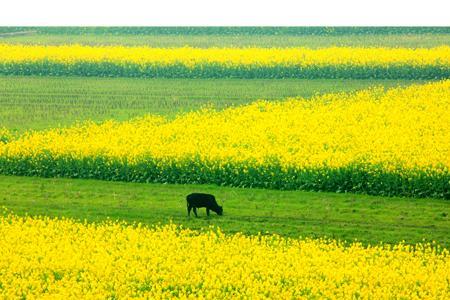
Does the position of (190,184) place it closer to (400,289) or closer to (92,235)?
(92,235)

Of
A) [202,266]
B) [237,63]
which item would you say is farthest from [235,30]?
[202,266]

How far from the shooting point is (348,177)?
24688 millimetres

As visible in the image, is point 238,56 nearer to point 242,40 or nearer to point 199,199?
point 242,40

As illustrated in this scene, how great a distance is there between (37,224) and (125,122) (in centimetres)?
1451

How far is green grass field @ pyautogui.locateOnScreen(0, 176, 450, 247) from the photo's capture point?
68.8 feet

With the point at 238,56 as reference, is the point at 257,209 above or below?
below

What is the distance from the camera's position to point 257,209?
23.0 m

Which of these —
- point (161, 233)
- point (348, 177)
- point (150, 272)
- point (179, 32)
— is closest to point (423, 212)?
point (348, 177)

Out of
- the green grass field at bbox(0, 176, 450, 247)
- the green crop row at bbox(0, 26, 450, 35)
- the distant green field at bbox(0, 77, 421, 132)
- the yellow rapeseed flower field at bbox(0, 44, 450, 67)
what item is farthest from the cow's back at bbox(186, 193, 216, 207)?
the green crop row at bbox(0, 26, 450, 35)

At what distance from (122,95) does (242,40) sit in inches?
975

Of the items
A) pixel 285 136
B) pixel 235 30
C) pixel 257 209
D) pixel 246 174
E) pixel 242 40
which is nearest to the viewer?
pixel 257 209

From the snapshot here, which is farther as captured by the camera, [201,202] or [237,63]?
[237,63]

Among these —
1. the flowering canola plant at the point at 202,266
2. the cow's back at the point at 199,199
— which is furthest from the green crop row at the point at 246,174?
the flowering canola plant at the point at 202,266

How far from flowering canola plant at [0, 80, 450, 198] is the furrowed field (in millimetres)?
59
